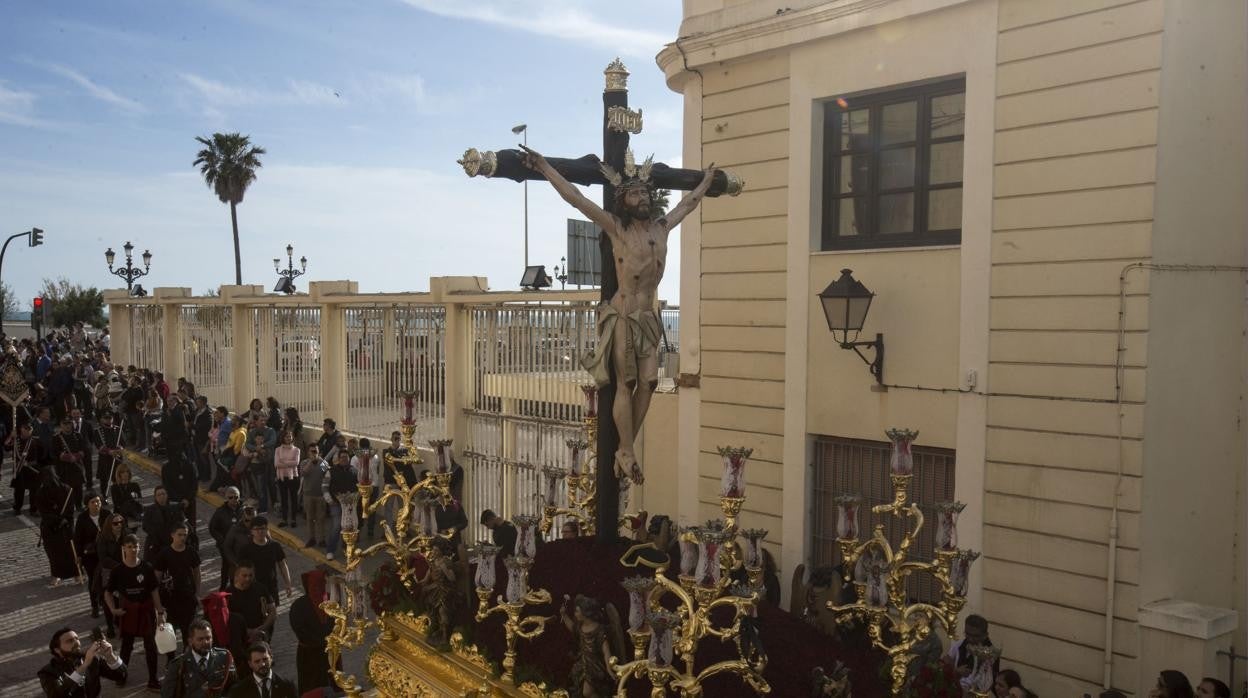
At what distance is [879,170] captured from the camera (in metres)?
9.63

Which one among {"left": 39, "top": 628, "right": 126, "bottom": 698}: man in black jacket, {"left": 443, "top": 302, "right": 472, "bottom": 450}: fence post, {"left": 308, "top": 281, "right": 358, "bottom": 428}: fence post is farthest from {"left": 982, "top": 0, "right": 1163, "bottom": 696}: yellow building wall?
{"left": 308, "top": 281, "right": 358, "bottom": 428}: fence post

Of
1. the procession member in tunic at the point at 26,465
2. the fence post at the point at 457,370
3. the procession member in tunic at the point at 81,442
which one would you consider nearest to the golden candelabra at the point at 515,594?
the fence post at the point at 457,370

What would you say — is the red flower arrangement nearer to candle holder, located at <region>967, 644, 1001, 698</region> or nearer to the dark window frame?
candle holder, located at <region>967, 644, 1001, 698</region>

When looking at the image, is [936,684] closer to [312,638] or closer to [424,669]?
[424,669]

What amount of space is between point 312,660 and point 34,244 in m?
28.3

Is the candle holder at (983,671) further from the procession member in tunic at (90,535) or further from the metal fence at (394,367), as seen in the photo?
the metal fence at (394,367)

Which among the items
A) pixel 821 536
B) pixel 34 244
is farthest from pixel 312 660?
pixel 34 244

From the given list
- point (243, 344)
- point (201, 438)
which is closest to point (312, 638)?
point (201, 438)

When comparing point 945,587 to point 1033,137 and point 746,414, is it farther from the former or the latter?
point 746,414

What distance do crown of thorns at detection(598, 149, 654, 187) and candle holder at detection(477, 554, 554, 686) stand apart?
2.27 m

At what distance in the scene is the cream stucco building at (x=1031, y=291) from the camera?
25.4 ft

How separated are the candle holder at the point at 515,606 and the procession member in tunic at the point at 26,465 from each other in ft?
40.3

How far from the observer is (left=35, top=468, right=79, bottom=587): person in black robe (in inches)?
483

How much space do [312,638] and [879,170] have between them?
21.4 ft
